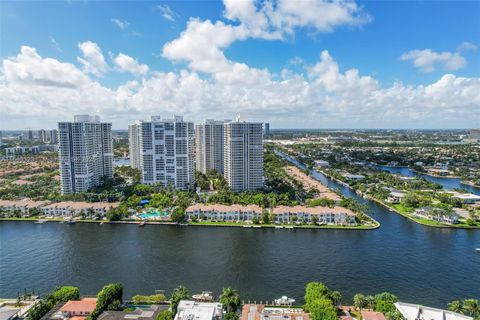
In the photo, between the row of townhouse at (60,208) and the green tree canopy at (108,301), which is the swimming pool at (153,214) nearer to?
the row of townhouse at (60,208)

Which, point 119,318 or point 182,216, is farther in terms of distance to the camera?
point 182,216

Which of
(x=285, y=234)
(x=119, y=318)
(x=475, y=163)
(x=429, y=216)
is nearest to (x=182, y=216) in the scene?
(x=285, y=234)

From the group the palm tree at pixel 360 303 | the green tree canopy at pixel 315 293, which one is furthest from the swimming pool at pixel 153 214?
the palm tree at pixel 360 303

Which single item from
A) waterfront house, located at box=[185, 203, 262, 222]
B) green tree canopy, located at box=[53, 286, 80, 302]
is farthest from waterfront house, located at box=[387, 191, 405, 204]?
green tree canopy, located at box=[53, 286, 80, 302]

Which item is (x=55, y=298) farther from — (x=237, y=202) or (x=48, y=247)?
(x=237, y=202)

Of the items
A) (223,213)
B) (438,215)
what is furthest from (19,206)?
(438,215)

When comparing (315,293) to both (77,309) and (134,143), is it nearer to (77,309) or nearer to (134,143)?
(77,309)

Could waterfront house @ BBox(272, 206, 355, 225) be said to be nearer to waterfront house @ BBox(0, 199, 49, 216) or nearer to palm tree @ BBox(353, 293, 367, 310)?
palm tree @ BBox(353, 293, 367, 310)
